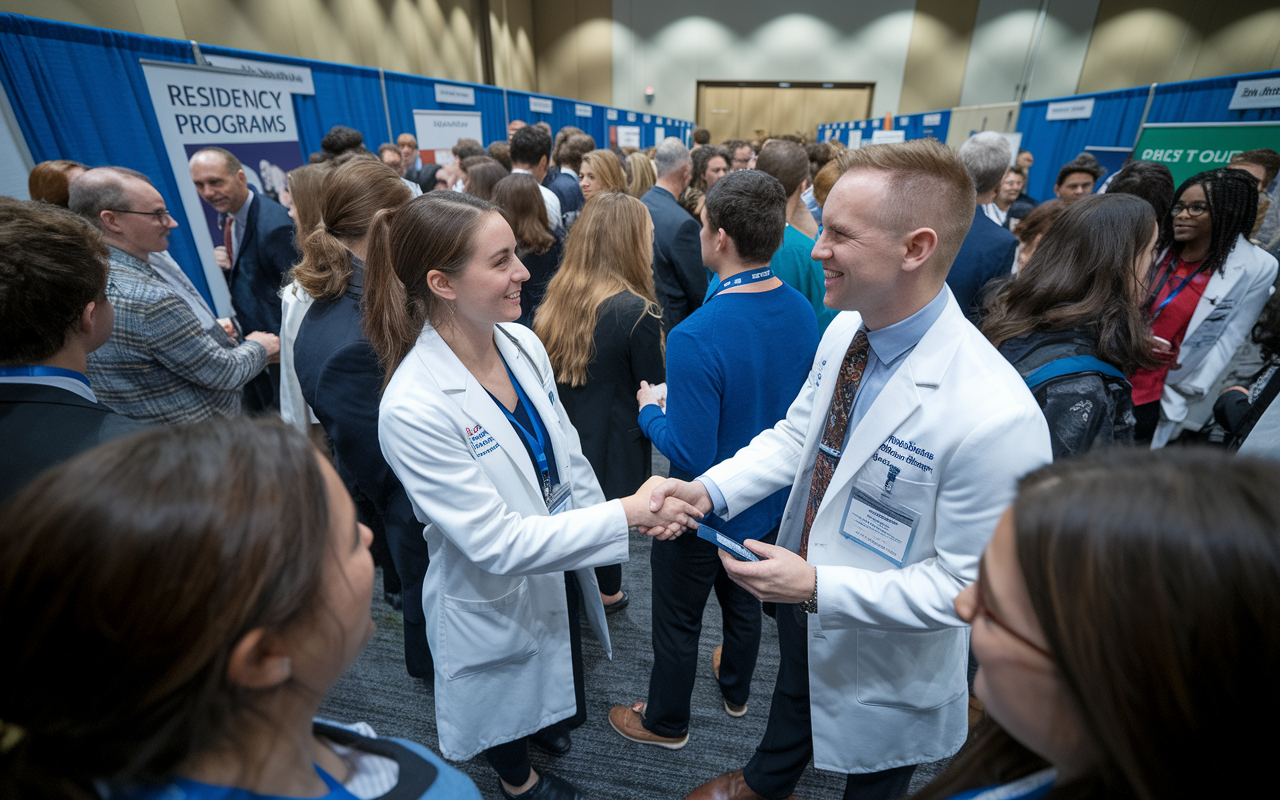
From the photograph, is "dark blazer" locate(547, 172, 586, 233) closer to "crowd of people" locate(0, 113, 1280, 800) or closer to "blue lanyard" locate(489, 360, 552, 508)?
"crowd of people" locate(0, 113, 1280, 800)

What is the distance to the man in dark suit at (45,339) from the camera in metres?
1.12

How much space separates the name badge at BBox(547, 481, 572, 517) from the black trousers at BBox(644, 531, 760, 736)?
0.35 meters

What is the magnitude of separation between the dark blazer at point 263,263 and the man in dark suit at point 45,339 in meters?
2.01

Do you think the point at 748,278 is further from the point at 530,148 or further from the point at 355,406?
the point at 530,148

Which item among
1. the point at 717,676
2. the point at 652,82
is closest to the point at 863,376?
the point at 717,676

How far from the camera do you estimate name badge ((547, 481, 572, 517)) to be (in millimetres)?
1657

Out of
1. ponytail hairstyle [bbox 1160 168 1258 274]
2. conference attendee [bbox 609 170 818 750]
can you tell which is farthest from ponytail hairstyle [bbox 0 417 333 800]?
ponytail hairstyle [bbox 1160 168 1258 274]

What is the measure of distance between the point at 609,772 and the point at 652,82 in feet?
60.9

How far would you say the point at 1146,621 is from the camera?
49 cm

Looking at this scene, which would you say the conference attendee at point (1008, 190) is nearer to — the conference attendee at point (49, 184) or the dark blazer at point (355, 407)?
the dark blazer at point (355, 407)

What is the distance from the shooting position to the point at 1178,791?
1.61ft

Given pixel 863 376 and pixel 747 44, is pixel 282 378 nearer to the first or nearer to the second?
pixel 863 376

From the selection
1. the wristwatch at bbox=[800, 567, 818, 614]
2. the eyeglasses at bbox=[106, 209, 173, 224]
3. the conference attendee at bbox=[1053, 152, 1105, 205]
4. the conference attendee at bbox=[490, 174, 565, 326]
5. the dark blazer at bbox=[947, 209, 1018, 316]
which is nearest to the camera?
the wristwatch at bbox=[800, 567, 818, 614]

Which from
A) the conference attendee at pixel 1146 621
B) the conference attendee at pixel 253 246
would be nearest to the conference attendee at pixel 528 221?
the conference attendee at pixel 253 246
